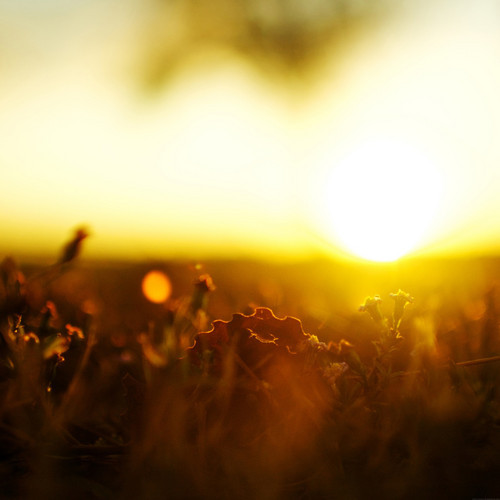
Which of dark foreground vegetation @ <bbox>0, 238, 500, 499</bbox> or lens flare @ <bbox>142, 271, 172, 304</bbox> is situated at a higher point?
lens flare @ <bbox>142, 271, 172, 304</bbox>

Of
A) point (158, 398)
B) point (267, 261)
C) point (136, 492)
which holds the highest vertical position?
point (267, 261)

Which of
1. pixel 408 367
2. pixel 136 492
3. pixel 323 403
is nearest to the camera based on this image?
pixel 136 492

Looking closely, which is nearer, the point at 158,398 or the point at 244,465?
the point at 244,465

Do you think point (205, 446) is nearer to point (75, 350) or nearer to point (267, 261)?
point (75, 350)

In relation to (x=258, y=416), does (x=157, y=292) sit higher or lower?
higher

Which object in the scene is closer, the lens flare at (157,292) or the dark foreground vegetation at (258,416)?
the dark foreground vegetation at (258,416)

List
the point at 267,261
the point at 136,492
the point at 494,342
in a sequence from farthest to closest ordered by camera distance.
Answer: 1. the point at 267,261
2. the point at 494,342
3. the point at 136,492

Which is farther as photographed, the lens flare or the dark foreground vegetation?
the lens flare

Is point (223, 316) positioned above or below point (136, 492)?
above

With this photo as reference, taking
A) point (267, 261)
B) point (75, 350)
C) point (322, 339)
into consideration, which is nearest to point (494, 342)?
point (322, 339)

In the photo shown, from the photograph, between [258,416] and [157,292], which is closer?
[258,416]

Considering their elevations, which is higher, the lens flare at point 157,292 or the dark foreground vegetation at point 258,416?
the lens flare at point 157,292
